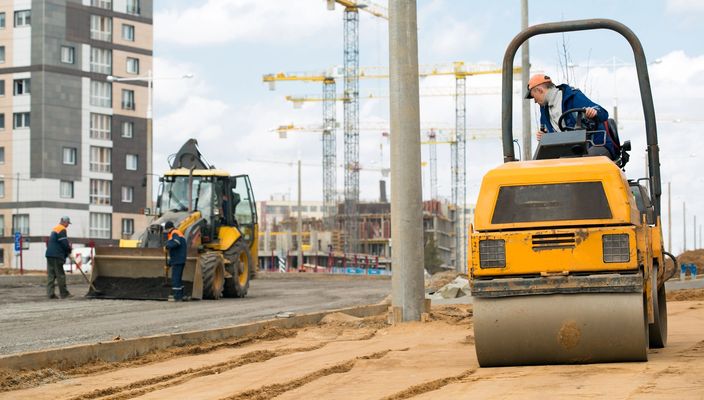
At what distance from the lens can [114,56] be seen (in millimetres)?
89750

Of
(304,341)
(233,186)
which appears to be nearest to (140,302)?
(233,186)

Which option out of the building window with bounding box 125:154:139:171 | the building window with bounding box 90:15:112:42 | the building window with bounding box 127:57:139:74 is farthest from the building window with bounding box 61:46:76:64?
the building window with bounding box 125:154:139:171

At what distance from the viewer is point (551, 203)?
10352 millimetres

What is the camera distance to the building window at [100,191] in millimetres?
89438

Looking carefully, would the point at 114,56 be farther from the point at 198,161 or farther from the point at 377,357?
the point at 377,357

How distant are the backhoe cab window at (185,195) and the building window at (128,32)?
66.1 meters

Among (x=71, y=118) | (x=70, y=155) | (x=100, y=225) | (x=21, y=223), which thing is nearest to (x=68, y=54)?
(x=71, y=118)

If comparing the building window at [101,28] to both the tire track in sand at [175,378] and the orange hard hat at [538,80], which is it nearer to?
the tire track in sand at [175,378]

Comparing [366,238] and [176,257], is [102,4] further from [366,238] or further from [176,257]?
[176,257]

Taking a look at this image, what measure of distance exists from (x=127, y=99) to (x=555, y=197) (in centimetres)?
8378

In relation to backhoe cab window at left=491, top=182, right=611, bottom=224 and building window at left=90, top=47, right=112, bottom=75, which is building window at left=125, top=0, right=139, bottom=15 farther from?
backhoe cab window at left=491, top=182, right=611, bottom=224

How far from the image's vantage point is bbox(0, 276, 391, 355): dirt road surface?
1480cm

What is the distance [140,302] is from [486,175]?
14130mm

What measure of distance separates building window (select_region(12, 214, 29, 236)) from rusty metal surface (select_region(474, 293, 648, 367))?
80.0 metres
